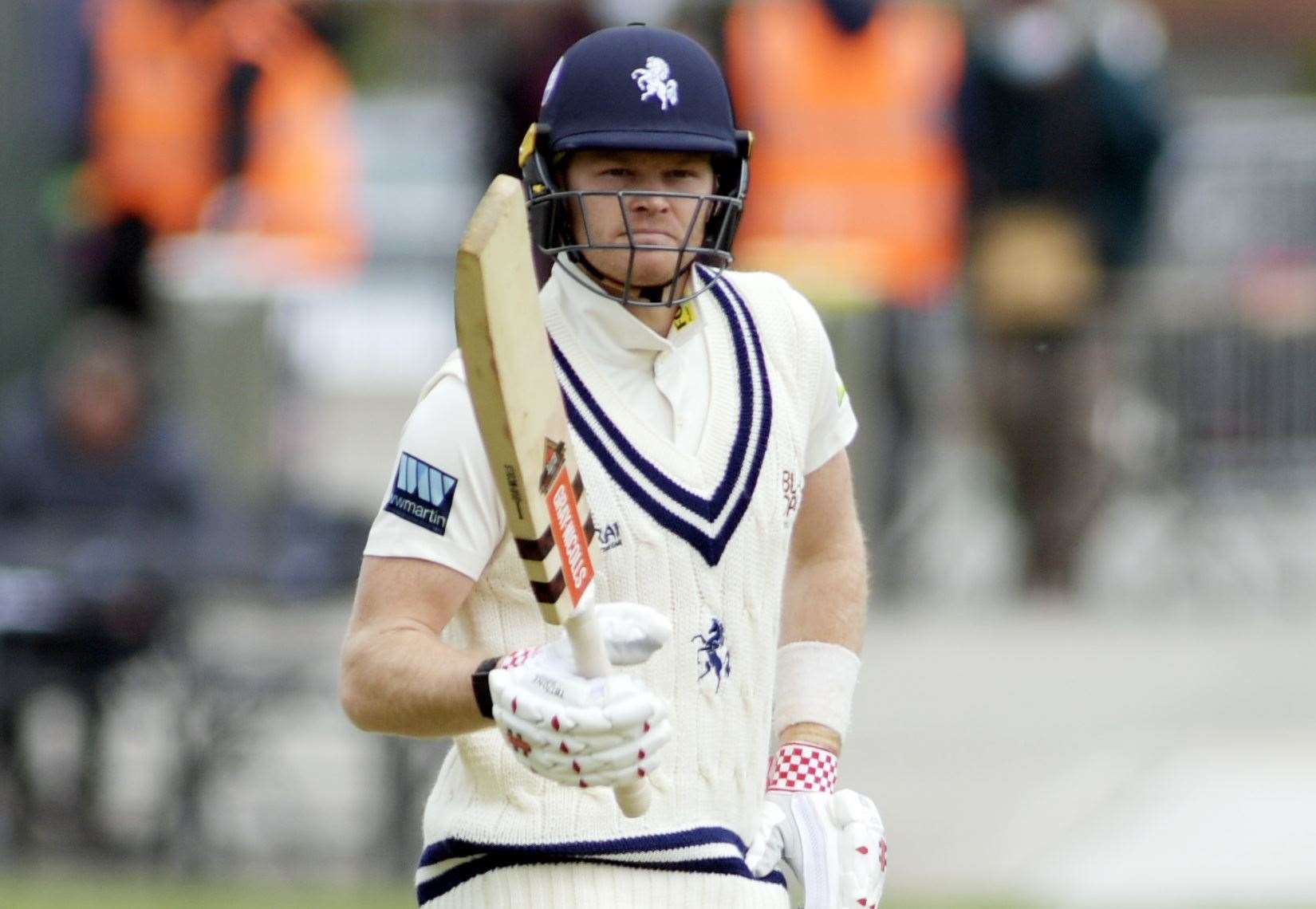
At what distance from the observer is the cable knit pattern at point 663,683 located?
3766mm

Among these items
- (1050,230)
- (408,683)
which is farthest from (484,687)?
(1050,230)

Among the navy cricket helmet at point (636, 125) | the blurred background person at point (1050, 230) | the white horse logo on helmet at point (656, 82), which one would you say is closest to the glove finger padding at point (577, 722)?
the navy cricket helmet at point (636, 125)

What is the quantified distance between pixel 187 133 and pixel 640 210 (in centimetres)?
745

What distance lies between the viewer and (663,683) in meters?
3.79

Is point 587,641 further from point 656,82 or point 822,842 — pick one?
point 656,82

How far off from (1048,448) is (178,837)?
13.2 feet

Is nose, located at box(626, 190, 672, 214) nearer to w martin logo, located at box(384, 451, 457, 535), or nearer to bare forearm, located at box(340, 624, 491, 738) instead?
w martin logo, located at box(384, 451, 457, 535)

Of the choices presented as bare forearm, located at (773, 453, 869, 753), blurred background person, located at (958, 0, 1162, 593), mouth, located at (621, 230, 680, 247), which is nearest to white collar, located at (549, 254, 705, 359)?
mouth, located at (621, 230, 680, 247)

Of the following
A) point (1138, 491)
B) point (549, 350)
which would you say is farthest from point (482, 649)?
point (1138, 491)

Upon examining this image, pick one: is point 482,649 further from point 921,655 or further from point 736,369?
point 921,655

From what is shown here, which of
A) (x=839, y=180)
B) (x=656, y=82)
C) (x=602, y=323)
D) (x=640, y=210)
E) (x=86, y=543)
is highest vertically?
(x=839, y=180)

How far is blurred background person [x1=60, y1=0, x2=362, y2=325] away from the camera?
427 inches

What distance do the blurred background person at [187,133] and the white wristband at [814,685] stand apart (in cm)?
700

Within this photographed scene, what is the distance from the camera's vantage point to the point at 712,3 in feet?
36.3
